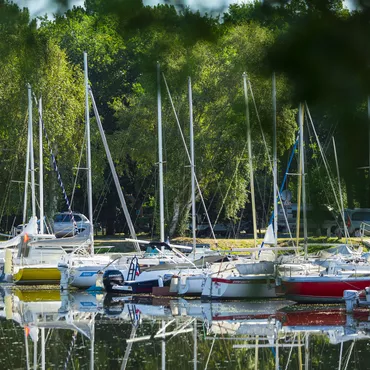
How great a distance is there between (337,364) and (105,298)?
1464 centimetres

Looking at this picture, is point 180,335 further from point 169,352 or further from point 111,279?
point 111,279

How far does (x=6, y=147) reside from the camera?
43969 mm

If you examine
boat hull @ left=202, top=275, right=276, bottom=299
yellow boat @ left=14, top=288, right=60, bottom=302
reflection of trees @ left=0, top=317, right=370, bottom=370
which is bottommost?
reflection of trees @ left=0, top=317, right=370, bottom=370

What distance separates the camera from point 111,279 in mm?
30500

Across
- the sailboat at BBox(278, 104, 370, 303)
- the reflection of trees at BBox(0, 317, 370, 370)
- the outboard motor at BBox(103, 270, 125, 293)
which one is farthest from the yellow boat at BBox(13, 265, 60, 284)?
the reflection of trees at BBox(0, 317, 370, 370)

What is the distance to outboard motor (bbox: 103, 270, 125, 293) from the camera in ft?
99.9

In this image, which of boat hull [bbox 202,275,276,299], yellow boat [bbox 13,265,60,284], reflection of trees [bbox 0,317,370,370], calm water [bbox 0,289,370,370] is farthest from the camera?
yellow boat [bbox 13,265,60,284]

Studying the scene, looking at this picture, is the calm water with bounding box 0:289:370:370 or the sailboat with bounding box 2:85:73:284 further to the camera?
the sailboat with bounding box 2:85:73:284

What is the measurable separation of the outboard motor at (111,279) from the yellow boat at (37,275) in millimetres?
4187

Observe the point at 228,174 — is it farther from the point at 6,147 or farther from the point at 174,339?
the point at 174,339

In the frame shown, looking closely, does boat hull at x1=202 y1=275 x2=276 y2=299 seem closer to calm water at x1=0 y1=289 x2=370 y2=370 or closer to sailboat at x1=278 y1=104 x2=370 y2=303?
calm water at x1=0 y1=289 x2=370 y2=370

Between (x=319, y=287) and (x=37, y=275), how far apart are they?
1256cm

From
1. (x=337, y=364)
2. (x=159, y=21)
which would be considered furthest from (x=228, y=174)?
(x=159, y=21)

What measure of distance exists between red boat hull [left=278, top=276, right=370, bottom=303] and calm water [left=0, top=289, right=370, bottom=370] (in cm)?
42
